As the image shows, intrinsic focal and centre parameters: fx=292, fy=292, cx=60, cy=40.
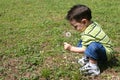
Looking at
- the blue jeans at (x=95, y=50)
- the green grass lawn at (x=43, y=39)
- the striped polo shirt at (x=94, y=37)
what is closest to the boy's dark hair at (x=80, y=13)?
the striped polo shirt at (x=94, y=37)

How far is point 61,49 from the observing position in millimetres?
5812

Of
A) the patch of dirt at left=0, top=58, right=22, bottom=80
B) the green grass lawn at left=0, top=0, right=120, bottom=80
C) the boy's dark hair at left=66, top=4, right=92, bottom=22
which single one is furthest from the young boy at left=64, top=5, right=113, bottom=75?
the patch of dirt at left=0, top=58, right=22, bottom=80

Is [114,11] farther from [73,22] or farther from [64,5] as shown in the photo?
[73,22]

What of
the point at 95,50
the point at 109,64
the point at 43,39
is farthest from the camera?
the point at 43,39

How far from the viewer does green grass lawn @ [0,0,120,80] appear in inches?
193

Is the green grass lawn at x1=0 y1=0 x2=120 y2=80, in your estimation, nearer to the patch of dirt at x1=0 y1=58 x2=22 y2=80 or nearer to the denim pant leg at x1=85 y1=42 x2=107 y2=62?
the patch of dirt at x1=0 y1=58 x2=22 y2=80

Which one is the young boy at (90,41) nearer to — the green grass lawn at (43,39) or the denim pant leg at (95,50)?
the denim pant leg at (95,50)

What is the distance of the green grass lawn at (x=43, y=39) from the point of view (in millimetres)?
4895

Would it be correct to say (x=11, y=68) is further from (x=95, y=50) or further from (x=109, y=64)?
(x=109, y=64)

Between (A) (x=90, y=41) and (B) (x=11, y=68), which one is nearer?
(A) (x=90, y=41)

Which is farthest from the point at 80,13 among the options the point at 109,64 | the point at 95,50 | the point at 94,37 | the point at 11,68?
the point at 11,68

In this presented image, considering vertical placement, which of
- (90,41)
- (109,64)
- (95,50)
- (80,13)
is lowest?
(109,64)

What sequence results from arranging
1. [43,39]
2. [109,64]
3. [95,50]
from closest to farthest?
[95,50] < [109,64] < [43,39]

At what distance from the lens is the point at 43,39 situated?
21.2 feet
